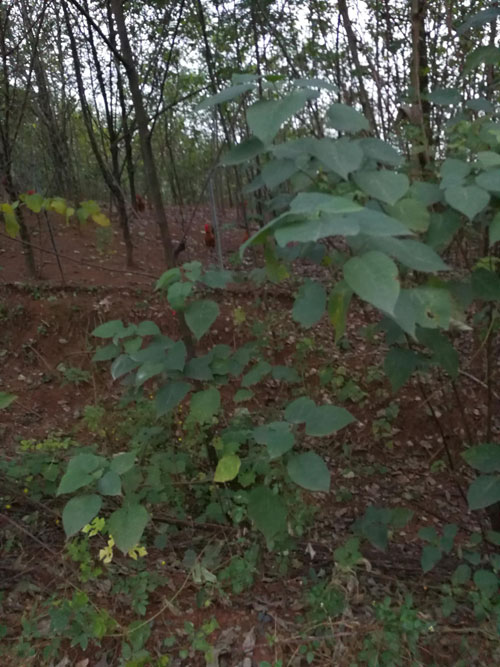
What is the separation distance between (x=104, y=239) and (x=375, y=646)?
6.05m

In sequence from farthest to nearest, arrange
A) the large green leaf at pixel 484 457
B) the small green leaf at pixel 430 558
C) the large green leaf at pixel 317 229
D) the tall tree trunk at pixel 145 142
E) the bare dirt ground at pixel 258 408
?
the tall tree trunk at pixel 145 142, the bare dirt ground at pixel 258 408, the small green leaf at pixel 430 558, the large green leaf at pixel 484 457, the large green leaf at pixel 317 229

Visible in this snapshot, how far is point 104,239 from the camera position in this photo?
7016 millimetres

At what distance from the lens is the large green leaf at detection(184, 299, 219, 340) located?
1700 mm

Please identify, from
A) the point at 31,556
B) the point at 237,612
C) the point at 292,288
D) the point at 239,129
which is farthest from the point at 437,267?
the point at 239,129

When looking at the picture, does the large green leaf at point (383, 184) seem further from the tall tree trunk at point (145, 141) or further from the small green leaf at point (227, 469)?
the tall tree trunk at point (145, 141)

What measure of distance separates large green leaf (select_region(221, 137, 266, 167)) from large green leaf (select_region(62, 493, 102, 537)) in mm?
953

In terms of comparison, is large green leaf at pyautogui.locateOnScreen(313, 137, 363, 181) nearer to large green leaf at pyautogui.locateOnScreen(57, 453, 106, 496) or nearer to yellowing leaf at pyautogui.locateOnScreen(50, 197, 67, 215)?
large green leaf at pyautogui.locateOnScreen(57, 453, 106, 496)

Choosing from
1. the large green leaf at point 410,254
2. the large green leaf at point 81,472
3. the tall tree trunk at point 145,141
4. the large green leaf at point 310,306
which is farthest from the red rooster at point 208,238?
the large green leaf at point 410,254

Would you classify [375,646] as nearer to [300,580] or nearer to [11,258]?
[300,580]

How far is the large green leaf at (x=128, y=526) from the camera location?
1.54 m

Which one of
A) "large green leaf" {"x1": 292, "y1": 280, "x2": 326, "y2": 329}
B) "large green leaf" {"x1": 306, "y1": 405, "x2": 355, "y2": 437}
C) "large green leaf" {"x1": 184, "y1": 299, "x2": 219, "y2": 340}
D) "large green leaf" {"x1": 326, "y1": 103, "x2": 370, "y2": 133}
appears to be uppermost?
"large green leaf" {"x1": 326, "y1": 103, "x2": 370, "y2": 133}

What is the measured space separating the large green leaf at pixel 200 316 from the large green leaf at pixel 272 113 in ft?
2.27

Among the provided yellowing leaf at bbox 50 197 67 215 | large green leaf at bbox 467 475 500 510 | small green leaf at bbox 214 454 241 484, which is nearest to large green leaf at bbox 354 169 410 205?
small green leaf at bbox 214 454 241 484

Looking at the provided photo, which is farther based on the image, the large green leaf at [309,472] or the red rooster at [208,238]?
the red rooster at [208,238]
